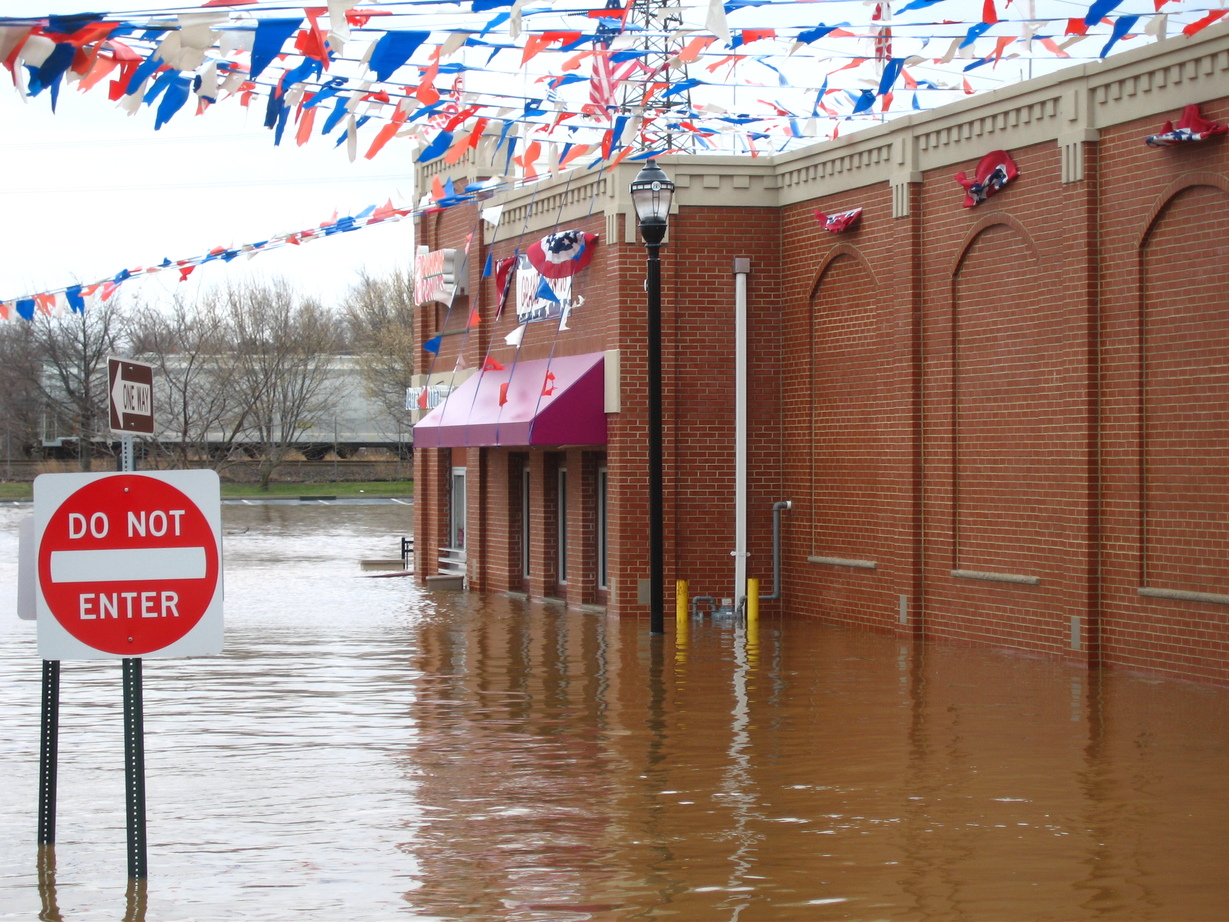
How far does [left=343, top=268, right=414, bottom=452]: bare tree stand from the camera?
67.5m

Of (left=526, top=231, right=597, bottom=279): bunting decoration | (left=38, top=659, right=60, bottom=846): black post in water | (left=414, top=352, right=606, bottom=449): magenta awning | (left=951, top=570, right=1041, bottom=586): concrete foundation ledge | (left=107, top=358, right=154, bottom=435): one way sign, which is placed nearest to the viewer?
(left=107, top=358, right=154, bottom=435): one way sign

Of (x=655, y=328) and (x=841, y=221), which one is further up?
(x=841, y=221)

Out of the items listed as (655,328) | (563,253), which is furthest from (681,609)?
(563,253)

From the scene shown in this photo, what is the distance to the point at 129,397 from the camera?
7289 millimetres

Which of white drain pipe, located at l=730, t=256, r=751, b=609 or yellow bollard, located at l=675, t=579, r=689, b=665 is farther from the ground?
white drain pipe, located at l=730, t=256, r=751, b=609

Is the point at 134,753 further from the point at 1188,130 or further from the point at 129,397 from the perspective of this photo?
the point at 1188,130

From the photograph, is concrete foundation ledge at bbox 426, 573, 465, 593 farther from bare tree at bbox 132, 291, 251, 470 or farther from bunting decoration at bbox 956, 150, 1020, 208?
bare tree at bbox 132, 291, 251, 470

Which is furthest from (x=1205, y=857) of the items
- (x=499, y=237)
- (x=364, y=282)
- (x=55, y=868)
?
(x=364, y=282)

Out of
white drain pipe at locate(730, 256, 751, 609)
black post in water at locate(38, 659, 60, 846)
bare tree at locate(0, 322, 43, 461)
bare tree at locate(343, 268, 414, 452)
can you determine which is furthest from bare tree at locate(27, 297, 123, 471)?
black post in water at locate(38, 659, 60, 846)

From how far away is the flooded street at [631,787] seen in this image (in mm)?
7031

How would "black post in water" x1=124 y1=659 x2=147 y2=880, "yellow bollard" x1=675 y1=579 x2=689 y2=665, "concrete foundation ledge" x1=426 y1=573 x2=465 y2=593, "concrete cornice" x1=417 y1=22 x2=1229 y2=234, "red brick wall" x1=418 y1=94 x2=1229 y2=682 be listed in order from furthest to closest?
"concrete foundation ledge" x1=426 y1=573 x2=465 y2=593
"yellow bollard" x1=675 y1=579 x2=689 y2=665
"red brick wall" x1=418 y1=94 x2=1229 y2=682
"concrete cornice" x1=417 y1=22 x2=1229 y2=234
"black post in water" x1=124 y1=659 x2=147 y2=880

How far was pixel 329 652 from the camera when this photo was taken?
16.7 metres

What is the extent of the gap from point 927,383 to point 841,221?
240 cm

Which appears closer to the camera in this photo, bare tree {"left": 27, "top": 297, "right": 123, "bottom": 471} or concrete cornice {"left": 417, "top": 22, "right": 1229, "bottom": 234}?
concrete cornice {"left": 417, "top": 22, "right": 1229, "bottom": 234}
